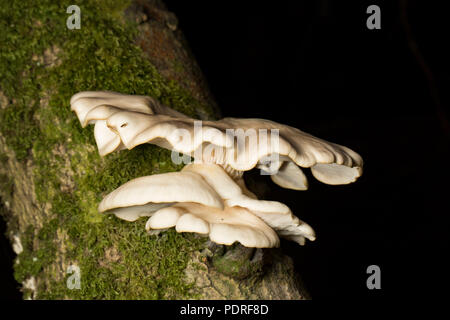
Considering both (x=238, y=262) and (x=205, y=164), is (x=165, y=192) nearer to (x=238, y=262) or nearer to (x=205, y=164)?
(x=205, y=164)

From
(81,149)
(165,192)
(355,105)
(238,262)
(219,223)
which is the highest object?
(355,105)

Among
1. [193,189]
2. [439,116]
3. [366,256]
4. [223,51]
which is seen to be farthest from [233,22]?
[193,189]

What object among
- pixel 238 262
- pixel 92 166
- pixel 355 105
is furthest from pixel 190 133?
pixel 355 105

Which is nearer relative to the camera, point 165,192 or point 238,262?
point 165,192

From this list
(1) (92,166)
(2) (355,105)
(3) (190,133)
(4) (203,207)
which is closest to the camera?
(3) (190,133)

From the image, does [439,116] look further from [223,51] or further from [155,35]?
[155,35]

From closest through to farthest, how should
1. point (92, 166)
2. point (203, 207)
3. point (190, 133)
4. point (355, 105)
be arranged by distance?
1. point (190, 133)
2. point (203, 207)
3. point (92, 166)
4. point (355, 105)

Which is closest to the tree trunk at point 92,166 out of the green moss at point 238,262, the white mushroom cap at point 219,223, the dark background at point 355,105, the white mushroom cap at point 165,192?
the green moss at point 238,262
